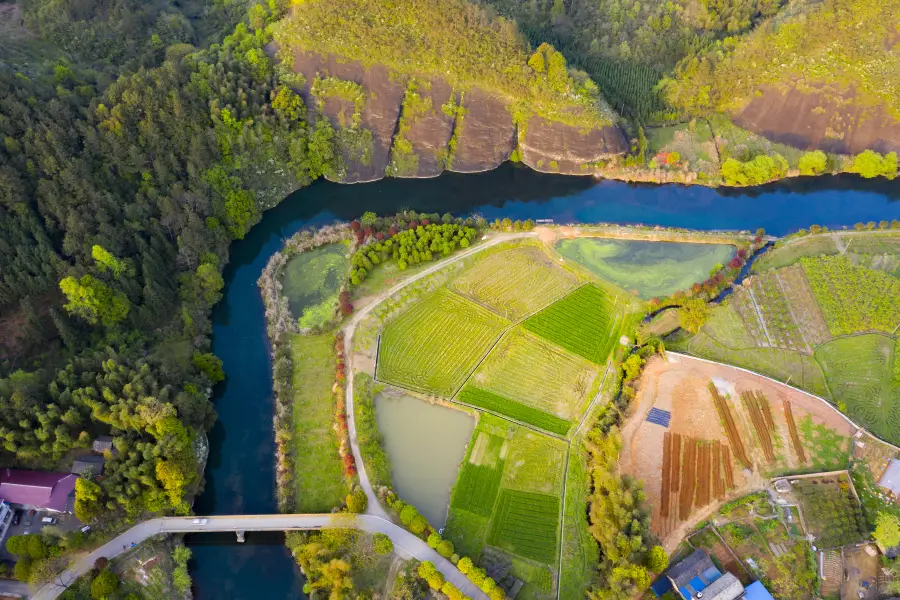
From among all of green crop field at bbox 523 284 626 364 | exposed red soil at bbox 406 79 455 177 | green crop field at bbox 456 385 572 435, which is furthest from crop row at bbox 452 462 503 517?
exposed red soil at bbox 406 79 455 177

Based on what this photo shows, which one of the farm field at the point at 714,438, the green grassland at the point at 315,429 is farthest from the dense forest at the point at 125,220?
the farm field at the point at 714,438

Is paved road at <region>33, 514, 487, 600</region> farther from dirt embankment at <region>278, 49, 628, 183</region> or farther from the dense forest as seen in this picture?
dirt embankment at <region>278, 49, 628, 183</region>

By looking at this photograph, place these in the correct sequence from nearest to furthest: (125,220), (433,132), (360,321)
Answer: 1. (125,220)
2. (360,321)
3. (433,132)

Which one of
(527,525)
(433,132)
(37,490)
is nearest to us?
(37,490)

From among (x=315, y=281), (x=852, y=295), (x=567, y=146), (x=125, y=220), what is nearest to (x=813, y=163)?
(x=852, y=295)

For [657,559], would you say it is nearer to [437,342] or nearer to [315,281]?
[437,342]
